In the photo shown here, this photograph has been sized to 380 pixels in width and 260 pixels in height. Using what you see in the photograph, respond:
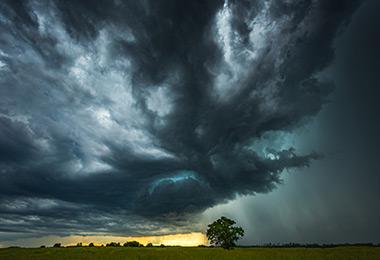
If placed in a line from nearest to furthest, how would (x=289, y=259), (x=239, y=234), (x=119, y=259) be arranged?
(x=289, y=259) < (x=119, y=259) < (x=239, y=234)

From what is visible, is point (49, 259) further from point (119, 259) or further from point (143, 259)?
point (143, 259)

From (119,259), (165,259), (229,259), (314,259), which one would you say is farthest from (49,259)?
(314,259)

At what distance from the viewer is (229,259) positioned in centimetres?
3697

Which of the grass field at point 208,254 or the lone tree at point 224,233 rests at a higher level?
the lone tree at point 224,233

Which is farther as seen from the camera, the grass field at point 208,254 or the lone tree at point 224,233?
the lone tree at point 224,233

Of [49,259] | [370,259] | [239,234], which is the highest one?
[239,234]

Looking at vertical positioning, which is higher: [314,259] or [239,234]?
[239,234]

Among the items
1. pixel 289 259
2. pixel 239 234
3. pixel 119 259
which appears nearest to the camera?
pixel 289 259

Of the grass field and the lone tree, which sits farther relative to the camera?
the lone tree

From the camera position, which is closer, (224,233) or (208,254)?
(208,254)

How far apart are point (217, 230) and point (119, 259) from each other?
163ft

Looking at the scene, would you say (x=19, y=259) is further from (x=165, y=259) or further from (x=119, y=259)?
(x=165, y=259)

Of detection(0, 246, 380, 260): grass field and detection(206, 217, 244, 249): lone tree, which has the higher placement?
detection(206, 217, 244, 249): lone tree

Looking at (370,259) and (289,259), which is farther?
(289,259)
